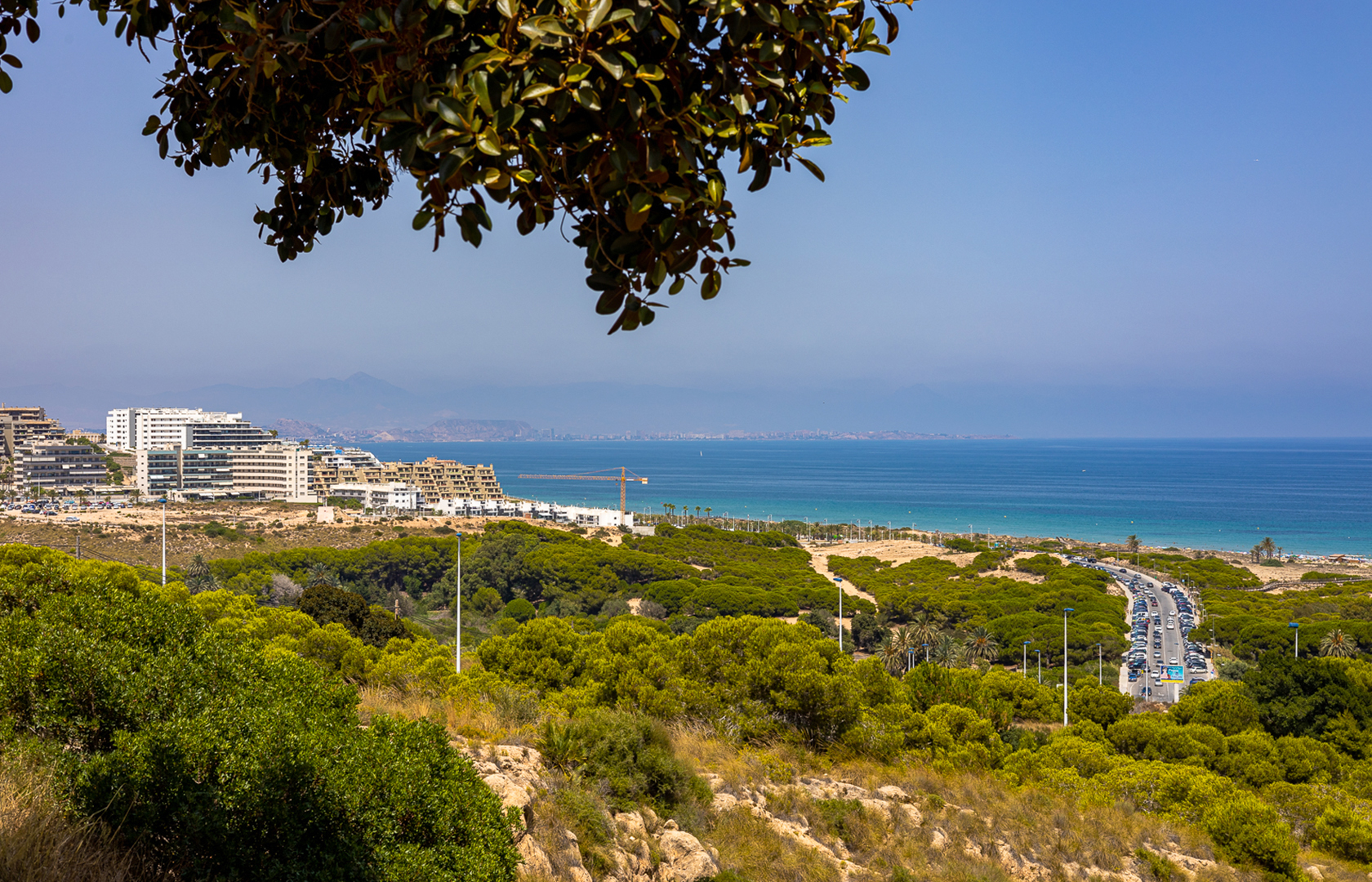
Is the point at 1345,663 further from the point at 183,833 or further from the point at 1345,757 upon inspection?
the point at 183,833

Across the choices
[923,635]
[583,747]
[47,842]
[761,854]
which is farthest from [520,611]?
[47,842]

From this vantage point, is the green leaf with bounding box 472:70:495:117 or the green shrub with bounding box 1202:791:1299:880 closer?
the green leaf with bounding box 472:70:495:117

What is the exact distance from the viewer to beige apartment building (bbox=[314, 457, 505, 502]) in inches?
3211

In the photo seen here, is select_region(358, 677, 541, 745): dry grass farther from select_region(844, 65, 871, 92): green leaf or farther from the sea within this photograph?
the sea

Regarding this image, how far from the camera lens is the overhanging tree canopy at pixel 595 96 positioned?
2.57 feet

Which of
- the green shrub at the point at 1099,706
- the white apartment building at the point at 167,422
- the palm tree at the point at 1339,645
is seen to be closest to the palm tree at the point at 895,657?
the green shrub at the point at 1099,706

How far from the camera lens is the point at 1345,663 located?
1612cm

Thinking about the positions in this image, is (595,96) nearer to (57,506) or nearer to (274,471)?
(57,506)

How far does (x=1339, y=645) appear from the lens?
25.4m

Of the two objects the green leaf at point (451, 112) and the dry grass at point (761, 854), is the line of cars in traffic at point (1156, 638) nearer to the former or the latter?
the dry grass at point (761, 854)

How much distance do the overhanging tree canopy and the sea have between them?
3158 inches

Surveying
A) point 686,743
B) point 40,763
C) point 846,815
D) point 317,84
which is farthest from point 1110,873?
point 317,84

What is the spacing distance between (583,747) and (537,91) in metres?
6.84

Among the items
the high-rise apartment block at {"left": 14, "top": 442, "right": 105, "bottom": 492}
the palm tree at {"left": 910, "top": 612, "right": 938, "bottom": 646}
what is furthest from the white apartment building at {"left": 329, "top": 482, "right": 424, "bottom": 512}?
the palm tree at {"left": 910, "top": 612, "right": 938, "bottom": 646}
